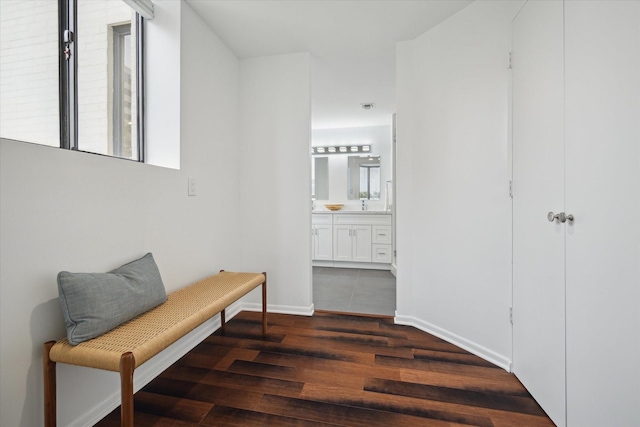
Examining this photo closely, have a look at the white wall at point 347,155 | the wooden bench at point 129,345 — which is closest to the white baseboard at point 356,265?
the white wall at point 347,155

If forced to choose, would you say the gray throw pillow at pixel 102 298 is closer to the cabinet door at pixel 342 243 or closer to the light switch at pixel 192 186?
the light switch at pixel 192 186

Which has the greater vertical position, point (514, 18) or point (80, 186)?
point (514, 18)

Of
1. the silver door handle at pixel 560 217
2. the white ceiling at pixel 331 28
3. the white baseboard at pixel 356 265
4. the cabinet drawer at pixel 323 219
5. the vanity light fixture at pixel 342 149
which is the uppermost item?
the white ceiling at pixel 331 28

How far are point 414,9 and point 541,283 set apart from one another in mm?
1897

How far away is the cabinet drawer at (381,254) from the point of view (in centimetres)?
421

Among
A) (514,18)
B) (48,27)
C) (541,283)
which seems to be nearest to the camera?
(48,27)

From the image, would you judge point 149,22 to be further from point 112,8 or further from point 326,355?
point 326,355

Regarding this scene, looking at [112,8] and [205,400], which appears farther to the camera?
[112,8]

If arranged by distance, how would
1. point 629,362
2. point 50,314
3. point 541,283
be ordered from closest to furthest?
1. point 629,362
2. point 50,314
3. point 541,283

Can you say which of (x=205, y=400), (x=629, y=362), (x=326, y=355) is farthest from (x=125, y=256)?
(x=629, y=362)

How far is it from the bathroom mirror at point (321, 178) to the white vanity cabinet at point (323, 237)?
75cm

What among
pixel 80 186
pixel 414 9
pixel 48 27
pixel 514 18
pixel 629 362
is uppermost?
pixel 414 9

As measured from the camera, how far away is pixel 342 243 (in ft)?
14.4

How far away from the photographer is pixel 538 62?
4.58ft
